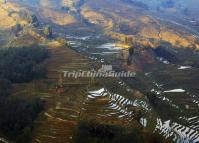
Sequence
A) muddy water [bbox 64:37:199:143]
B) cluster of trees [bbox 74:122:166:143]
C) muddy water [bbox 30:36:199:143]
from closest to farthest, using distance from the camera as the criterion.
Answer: cluster of trees [bbox 74:122:166:143], muddy water [bbox 30:36:199:143], muddy water [bbox 64:37:199:143]

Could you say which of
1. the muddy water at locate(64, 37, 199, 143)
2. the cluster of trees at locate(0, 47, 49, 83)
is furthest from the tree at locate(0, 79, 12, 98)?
the muddy water at locate(64, 37, 199, 143)

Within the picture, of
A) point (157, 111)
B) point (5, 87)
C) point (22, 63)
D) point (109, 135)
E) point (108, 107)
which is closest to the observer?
point (109, 135)

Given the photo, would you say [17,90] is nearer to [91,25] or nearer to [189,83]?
[189,83]

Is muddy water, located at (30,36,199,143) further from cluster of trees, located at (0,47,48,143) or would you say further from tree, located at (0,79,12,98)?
tree, located at (0,79,12,98)

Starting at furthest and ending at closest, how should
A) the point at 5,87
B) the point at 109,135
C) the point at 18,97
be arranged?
the point at 5,87
the point at 18,97
the point at 109,135

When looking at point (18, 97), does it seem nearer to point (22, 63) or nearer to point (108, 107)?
point (108, 107)

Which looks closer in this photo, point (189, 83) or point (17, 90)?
point (17, 90)

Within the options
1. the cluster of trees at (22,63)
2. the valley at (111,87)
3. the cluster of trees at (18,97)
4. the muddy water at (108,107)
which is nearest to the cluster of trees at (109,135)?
the valley at (111,87)

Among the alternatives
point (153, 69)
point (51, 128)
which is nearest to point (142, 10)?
point (153, 69)

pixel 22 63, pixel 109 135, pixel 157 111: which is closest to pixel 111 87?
pixel 157 111
